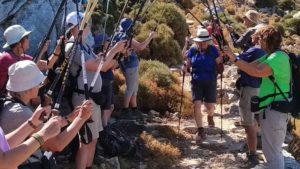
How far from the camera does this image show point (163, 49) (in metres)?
18.2

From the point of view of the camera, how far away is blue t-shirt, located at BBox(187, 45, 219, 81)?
9.10 m

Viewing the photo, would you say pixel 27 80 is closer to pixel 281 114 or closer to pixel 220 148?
pixel 281 114

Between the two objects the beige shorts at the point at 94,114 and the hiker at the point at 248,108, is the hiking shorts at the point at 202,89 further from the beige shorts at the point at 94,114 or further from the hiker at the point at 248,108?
the beige shorts at the point at 94,114

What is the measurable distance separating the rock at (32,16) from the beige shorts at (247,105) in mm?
3649

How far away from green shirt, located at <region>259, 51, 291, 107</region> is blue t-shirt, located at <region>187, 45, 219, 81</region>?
2.64 meters

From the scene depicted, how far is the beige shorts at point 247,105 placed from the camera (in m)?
8.32

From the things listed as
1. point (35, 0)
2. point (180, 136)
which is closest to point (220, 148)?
point (180, 136)

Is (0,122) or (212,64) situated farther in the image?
(212,64)

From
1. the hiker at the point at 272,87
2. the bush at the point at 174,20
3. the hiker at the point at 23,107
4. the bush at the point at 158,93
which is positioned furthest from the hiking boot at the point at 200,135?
the bush at the point at 174,20

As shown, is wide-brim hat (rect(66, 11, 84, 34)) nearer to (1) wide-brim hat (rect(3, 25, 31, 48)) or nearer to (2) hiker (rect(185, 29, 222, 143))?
(1) wide-brim hat (rect(3, 25, 31, 48))

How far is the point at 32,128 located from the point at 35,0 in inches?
219

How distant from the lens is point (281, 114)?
6465 millimetres

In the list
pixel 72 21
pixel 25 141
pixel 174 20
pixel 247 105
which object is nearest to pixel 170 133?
pixel 247 105

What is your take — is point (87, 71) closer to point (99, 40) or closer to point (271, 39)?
point (99, 40)
